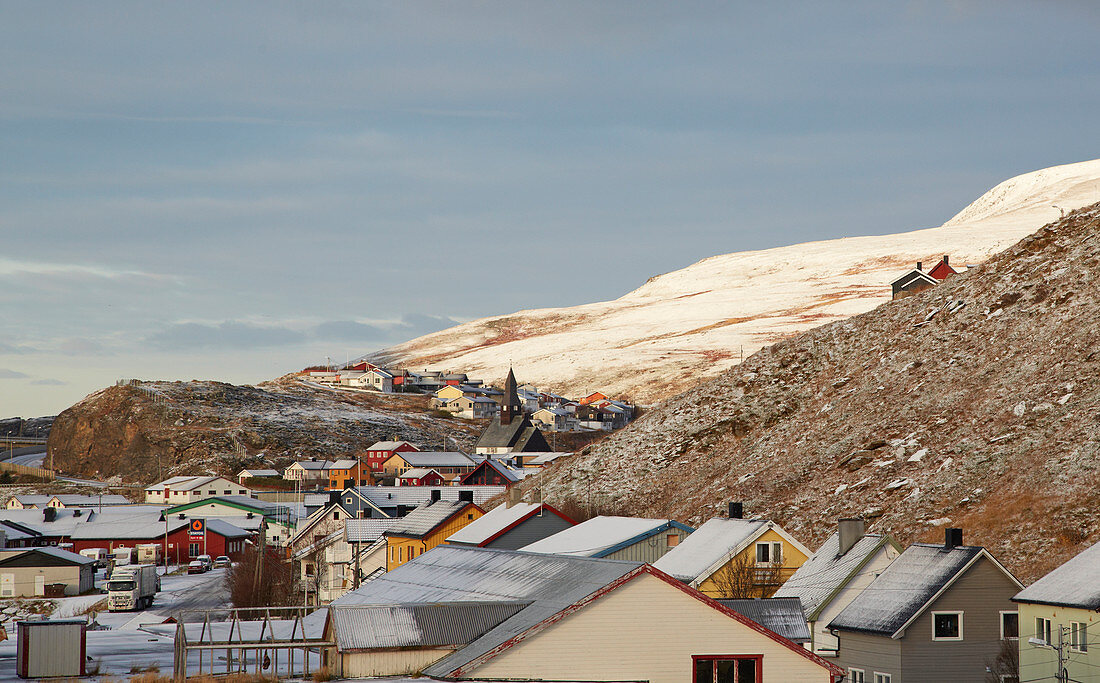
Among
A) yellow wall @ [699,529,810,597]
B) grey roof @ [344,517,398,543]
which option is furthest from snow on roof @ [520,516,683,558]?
grey roof @ [344,517,398,543]

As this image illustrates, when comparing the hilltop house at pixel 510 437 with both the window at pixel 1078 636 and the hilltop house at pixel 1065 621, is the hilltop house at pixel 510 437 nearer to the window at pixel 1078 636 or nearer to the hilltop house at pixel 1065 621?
the hilltop house at pixel 1065 621

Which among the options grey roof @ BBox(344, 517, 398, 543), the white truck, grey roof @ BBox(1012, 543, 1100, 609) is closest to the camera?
grey roof @ BBox(1012, 543, 1100, 609)

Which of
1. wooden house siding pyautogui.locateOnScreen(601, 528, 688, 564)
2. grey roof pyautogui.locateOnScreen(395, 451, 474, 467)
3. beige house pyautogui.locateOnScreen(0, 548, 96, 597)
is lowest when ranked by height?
beige house pyautogui.locateOnScreen(0, 548, 96, 597)

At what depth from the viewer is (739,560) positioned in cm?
4228

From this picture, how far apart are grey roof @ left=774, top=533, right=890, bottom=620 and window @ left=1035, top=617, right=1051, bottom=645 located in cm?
664

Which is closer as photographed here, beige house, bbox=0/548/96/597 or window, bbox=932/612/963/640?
window, bbox=932/612/963/640

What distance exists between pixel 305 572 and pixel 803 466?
34.8 meters

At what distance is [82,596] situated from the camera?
82500 millimetres

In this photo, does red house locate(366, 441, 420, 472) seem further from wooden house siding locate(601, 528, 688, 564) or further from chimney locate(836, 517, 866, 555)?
chimney locate(836, 517, 866, 555)

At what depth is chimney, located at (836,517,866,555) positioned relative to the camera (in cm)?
3809

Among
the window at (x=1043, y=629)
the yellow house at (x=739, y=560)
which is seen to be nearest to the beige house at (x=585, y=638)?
the window at (x=1043, y=629)

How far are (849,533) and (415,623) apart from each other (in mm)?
18168

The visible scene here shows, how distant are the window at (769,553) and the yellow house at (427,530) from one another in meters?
28.8

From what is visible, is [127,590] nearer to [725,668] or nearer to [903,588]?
[903,588]
